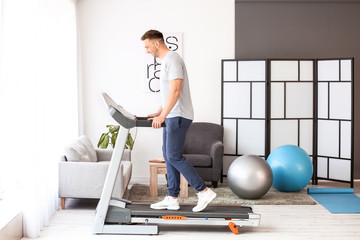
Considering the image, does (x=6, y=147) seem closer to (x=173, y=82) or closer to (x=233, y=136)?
(x=173, y=82)

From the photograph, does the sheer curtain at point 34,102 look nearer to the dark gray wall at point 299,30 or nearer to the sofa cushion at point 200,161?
the sofa cushion at point 200,161

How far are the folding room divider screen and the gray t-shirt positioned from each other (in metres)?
2.58

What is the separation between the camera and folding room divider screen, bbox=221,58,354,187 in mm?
6324

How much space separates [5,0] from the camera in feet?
14.3

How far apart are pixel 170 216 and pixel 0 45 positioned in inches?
79.9

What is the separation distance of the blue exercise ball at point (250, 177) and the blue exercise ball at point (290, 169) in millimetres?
468

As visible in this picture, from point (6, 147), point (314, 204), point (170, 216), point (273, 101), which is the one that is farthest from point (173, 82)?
point (273, 101)

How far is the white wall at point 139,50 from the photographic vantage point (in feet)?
22.4

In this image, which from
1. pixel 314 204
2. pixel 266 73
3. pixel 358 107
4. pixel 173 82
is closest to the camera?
pixel 173 82

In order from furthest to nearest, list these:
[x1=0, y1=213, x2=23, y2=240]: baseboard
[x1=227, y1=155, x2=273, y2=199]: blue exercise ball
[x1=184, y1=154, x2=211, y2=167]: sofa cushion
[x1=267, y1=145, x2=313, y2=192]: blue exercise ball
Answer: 1. [x1=184, y1=154, x2=211, y2=167]: sofa cushion
2. [x1=267, y1=145, x2=313, y2=192]: blue exercise ball
3. [x1=227, y1=155, x2=273, y2=199]: blue exercise ball
4. [x1=0, y1=213, x2=23, y2=240]: baseboard

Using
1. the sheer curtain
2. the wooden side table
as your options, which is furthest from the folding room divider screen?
the sheer curtain

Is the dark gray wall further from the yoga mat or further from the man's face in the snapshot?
the man's face

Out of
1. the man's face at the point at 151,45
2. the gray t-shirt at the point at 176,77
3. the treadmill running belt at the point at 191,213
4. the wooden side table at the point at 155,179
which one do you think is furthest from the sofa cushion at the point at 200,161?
the man's face at the point at 151,45

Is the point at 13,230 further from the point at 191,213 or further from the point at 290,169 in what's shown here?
the point at 290,169
